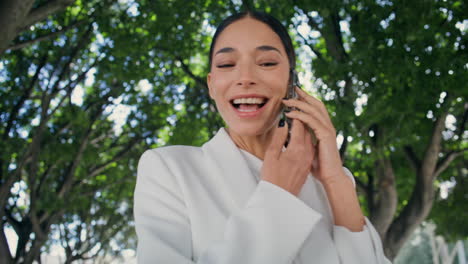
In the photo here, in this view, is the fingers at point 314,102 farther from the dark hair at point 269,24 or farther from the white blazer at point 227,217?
the white blazer at point 227,217

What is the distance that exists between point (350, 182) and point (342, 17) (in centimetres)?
775

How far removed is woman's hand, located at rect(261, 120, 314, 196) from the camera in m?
1.87

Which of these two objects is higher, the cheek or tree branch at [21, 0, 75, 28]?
tree branch at [21, 0, 75, 28]

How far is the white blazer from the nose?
30 cm

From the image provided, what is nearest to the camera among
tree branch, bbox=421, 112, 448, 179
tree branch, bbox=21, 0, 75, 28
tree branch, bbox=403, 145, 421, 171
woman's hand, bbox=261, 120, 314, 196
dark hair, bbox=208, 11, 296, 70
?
woman's hand, bbox=261, 120, 314, 196

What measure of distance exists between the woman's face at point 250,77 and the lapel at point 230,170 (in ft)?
0.34

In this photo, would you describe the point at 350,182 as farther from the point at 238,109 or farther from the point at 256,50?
the point at 256,50

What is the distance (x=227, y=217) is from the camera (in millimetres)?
1949

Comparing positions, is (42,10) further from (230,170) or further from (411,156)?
(411,156)

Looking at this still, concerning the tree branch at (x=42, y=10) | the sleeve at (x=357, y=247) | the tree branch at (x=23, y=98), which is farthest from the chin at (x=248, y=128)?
the tree branch at (x=23, y=98)

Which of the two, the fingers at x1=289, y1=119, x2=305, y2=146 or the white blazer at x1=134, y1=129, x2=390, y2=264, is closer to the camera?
the white blazer at x1=134, y1=129, x2=390, y2=264

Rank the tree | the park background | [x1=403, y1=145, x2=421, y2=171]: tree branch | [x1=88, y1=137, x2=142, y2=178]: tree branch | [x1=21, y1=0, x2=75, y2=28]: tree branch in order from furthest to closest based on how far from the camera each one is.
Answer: [x1=88, y1=137, x2=142, y2=178]: tree branch < [x1=403, y1=145, x2=421, y2=171]: tree branch < the park background < [x1=21, y1=0, x2=75, y2=28]: tree branch < the tree

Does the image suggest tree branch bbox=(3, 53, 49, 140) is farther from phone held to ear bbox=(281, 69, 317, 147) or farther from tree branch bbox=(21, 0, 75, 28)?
phone held to ear bbox=(281, 69, 317, 147)

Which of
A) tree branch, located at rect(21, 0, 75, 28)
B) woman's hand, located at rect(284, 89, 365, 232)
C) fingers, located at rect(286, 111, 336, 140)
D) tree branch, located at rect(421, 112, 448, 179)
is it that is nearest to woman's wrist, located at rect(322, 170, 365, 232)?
woman's hand, located at rect(284, 89, 365, 232)
